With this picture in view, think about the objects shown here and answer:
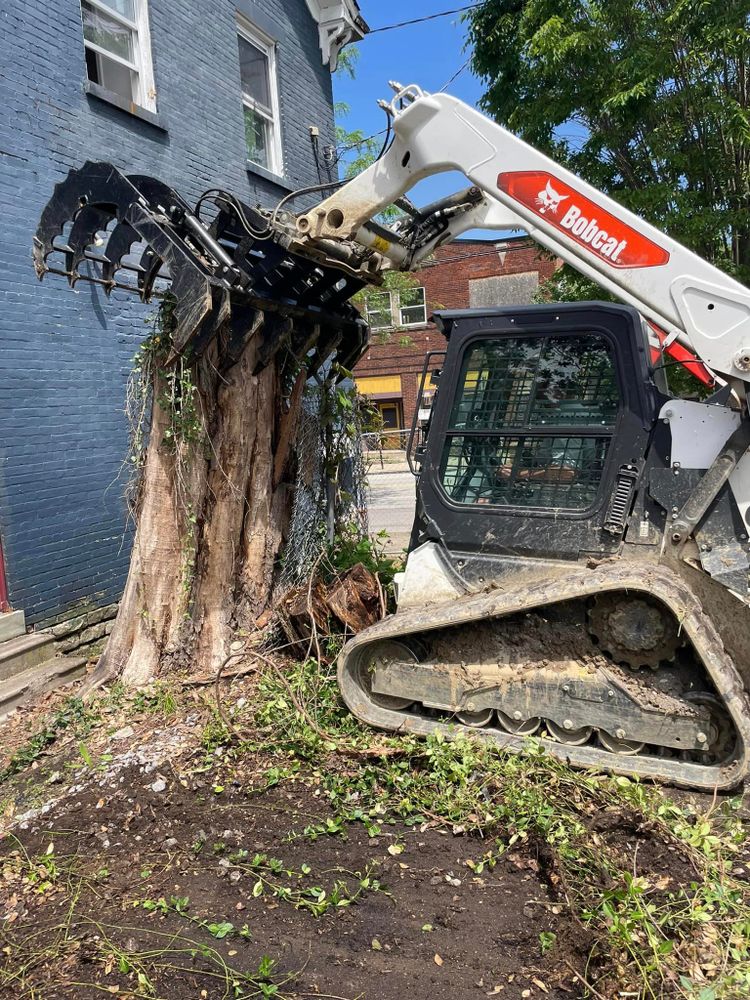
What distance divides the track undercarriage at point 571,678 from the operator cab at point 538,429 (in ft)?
1.05

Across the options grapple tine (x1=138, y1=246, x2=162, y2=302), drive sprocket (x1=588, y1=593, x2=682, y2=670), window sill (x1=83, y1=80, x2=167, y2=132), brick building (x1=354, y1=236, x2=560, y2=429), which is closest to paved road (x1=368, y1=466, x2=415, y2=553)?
grapple tine (x1=138, y1=246, x2=162, y2=302)

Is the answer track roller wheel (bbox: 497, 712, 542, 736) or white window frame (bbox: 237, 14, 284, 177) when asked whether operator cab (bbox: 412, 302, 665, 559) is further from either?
white window frame (bbox: 237, 14, 284, 177)

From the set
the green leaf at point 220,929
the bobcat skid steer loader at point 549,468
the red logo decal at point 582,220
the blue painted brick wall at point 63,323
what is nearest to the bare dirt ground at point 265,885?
the green leaf at point 220,929

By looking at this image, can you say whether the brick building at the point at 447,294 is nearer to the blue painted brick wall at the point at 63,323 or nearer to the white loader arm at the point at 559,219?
the blue painted brick wall at the point at 63,323

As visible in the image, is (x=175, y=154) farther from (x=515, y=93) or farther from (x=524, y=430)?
(x=524, y=430)

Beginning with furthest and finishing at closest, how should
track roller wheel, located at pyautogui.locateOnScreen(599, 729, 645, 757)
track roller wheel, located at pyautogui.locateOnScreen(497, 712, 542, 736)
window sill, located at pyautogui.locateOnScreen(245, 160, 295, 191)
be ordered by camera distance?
window sill, located at pyautogui.locateOnScreen(245, 160, 295, 191), track roller wheel, located at pyautogui.locateOnScreen(497, 712, 542, 736), track roller wheel, located at pyautogui.locateOnScreen(599, 729, 645, 757)

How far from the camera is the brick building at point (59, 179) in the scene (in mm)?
5895

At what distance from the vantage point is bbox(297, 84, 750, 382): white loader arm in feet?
11.3

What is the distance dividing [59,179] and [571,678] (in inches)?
229

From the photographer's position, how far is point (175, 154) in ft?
25.1

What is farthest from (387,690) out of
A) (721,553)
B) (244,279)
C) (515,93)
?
(515,93)

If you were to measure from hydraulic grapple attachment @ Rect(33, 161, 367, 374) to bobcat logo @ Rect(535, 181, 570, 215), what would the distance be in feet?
4.31

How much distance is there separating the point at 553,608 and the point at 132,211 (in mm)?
3262

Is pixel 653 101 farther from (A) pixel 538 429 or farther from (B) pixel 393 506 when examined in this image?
(B) pixel 393 506
